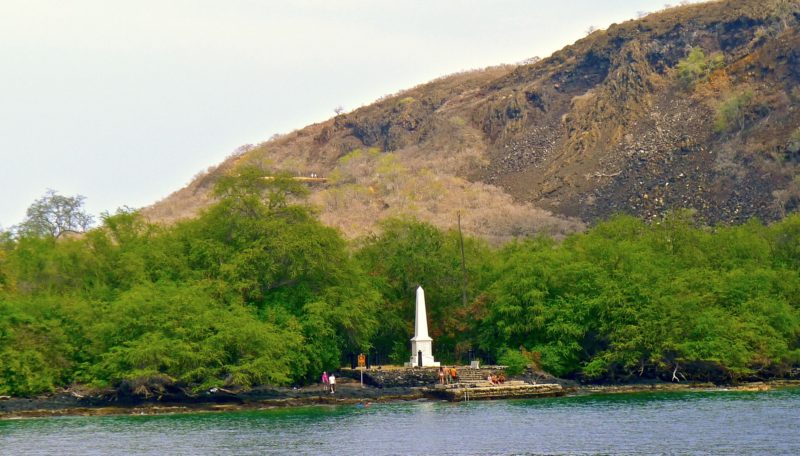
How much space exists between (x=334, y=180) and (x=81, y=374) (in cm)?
11500

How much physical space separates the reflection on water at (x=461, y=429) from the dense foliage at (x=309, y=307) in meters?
5.47

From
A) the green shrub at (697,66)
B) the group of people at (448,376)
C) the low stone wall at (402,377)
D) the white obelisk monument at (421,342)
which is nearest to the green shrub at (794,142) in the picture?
the green shrub at (697,66)

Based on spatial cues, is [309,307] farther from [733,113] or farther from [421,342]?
[733,113]

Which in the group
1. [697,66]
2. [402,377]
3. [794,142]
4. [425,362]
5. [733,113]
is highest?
[697,66]

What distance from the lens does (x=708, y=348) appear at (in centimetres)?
7362

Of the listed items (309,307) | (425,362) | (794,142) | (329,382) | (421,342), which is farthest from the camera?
(794,142)

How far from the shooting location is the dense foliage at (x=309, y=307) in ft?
227

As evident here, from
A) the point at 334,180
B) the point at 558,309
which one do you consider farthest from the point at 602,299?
the point at 334,180

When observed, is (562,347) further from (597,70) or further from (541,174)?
(597,70)

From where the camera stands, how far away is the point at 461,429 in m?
53.8

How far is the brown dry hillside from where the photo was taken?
463 ft

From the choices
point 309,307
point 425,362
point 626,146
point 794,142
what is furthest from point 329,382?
point 626,146

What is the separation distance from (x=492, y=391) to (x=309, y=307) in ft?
40.3

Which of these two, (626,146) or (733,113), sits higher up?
(733,113)
